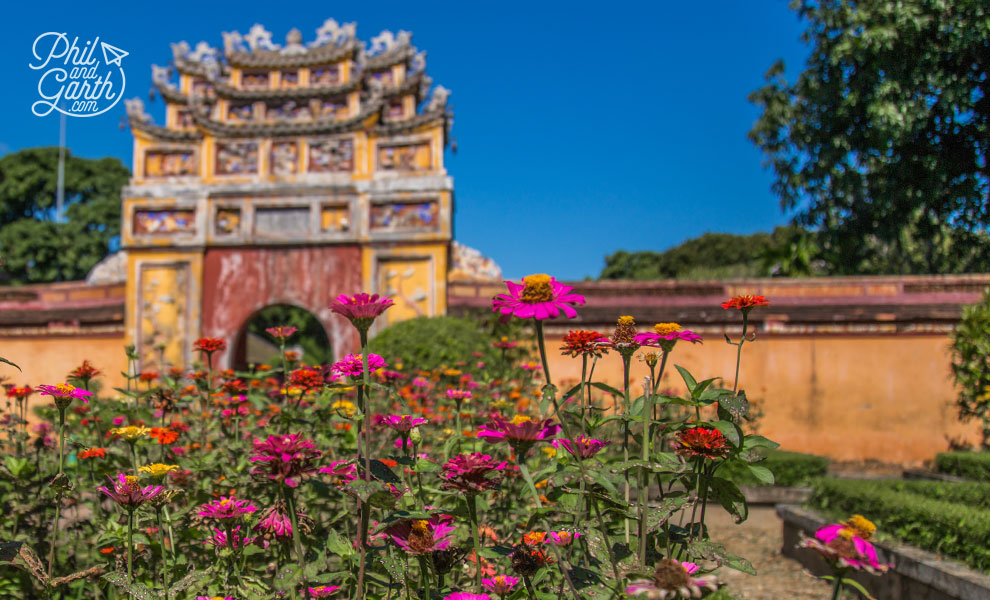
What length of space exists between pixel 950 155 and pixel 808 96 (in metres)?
2.09

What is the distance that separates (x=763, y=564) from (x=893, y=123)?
5984 mm

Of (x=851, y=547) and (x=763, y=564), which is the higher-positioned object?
(x=851, y=547)

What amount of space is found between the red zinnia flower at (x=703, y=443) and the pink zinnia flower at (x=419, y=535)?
1.78ft

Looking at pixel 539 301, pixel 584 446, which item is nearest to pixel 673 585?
pixel 584 446

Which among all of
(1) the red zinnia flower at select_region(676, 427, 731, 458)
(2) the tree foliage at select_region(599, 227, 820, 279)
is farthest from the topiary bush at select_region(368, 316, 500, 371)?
(2) the tree foliage at select_region(599, 227, 820, 279)

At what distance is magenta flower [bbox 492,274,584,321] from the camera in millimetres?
1308

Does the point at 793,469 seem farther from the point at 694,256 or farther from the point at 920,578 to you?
the point at 694,256

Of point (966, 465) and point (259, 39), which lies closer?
point (966, 465)

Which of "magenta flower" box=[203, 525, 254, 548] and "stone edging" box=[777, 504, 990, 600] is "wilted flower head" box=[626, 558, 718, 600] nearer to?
"magenta flower" box=[203, 525, 254, 548]

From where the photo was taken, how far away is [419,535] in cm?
133

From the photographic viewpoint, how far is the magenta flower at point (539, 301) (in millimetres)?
1308

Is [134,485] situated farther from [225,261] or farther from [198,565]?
[225,261]

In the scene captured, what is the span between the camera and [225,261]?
8648 mm

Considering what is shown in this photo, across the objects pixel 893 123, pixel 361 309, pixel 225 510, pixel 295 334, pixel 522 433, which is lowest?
pixel 295 334
